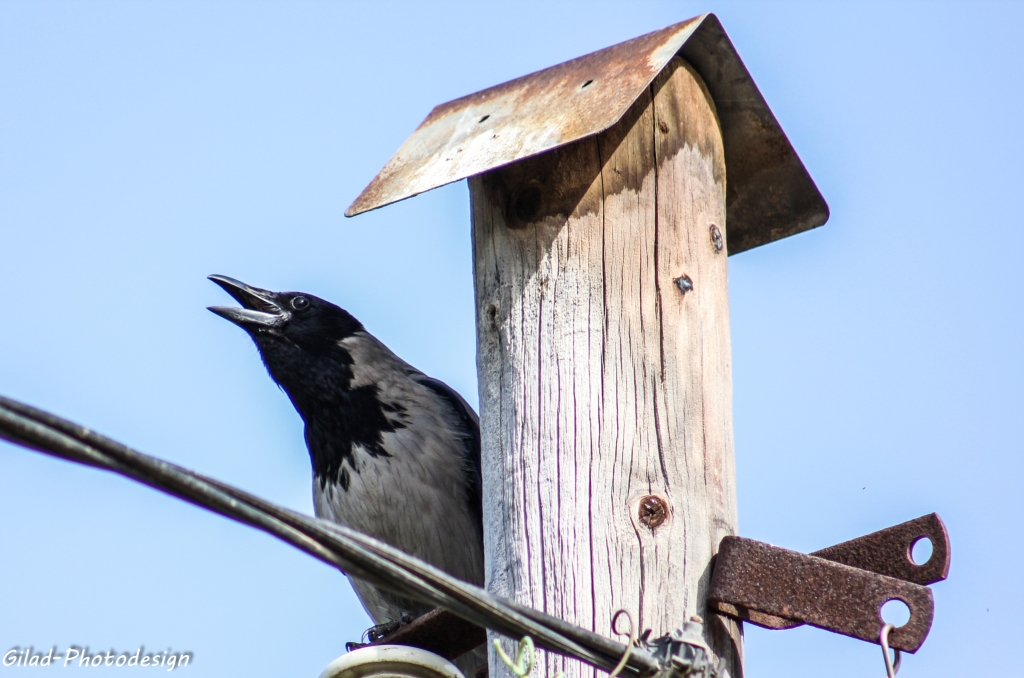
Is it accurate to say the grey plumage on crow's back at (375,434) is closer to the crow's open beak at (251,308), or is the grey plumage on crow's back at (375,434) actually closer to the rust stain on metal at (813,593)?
the crow's open beak at (251,308)

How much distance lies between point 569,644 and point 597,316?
43.2 inches

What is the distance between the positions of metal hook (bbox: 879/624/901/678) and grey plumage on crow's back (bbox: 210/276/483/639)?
88.8 inches

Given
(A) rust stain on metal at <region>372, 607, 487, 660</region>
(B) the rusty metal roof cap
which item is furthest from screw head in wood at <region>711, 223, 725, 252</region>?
(A) rust stain on metal at <region>372, 607, 487, 660</region>

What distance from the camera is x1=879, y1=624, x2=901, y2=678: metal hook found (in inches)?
108

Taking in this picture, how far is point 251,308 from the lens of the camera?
566 centimetres

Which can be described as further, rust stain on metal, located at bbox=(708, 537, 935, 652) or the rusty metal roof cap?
the rusty metal roof cap

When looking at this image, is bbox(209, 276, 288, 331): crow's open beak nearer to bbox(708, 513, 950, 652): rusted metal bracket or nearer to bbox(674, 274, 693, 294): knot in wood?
bbox(674, 274, 693, 294): knot in wood

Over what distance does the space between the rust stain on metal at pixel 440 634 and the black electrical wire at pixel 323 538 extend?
1.31 meters

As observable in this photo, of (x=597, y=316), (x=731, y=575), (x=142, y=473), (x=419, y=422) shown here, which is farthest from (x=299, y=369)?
(x=142, y=473)

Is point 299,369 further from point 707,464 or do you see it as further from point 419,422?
point 707,464

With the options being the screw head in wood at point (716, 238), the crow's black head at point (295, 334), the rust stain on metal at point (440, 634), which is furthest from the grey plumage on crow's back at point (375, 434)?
the screw head in wood at point (716, 238)

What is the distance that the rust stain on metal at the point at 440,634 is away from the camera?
12.0ft

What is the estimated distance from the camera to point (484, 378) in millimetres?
3303

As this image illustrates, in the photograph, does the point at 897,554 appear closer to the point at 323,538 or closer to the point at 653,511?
the point at 653,511
